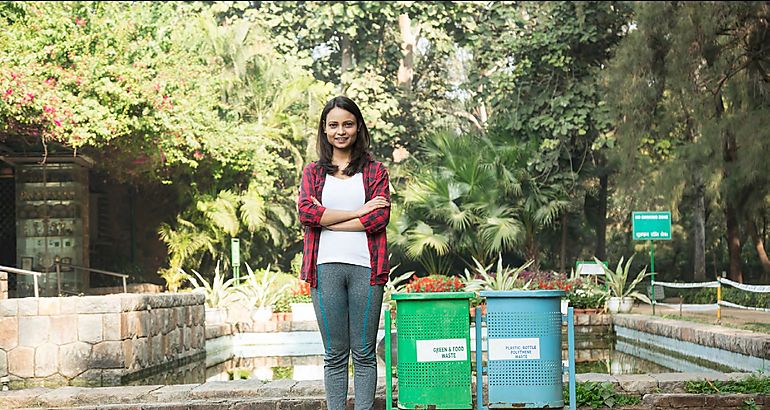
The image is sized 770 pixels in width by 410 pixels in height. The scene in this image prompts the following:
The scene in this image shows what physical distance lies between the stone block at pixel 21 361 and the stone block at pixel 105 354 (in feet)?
1.78

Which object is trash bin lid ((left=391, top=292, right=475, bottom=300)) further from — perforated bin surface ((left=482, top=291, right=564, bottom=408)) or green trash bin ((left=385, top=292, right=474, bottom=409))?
perforated bin surface ((left=482, top=291, right=564, bottom=408))

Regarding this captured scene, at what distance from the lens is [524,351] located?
17.8 ft

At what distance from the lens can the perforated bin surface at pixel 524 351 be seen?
213 inches

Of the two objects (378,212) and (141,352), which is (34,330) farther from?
(378,212)

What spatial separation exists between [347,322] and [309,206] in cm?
59

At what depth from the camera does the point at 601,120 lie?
2384 cm

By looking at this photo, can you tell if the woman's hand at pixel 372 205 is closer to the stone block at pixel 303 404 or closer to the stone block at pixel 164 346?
the stone block at pixel 303 404

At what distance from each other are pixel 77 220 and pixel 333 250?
45.2ft

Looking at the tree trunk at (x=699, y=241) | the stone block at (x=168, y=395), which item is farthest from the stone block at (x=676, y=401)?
the tree trunk at (x=699, y=241)

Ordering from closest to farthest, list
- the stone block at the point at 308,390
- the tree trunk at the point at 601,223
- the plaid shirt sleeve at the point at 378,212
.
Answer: the plaid shirt sleeve at the point at 378,212 → the stone block at the point at 308,390 → the tree trunk at the point at 601,223

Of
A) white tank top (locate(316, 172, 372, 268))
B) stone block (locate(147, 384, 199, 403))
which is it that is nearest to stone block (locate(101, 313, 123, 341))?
stone block (locate(147, 384, 199, 403))

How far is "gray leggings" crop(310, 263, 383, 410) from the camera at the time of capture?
496 cm

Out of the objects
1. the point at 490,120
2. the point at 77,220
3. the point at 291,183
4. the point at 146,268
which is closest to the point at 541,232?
the point at 490,120

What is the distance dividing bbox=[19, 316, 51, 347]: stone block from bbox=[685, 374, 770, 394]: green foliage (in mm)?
6059
